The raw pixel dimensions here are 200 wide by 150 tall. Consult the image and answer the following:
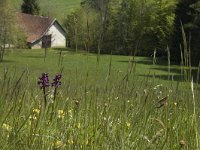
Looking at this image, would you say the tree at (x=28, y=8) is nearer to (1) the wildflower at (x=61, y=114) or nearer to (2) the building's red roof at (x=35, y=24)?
(2) the building's red roof at (x=35, y=24)

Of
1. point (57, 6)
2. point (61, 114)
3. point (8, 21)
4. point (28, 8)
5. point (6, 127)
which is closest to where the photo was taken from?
point (6, 127)

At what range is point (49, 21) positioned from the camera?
84.4m

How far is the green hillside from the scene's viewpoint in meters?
112

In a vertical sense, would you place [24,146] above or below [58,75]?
below

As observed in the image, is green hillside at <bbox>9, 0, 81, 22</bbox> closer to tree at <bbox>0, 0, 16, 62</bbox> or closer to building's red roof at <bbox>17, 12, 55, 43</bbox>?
building's red roof at <bbox>17, 12, 55, 43</bbox>

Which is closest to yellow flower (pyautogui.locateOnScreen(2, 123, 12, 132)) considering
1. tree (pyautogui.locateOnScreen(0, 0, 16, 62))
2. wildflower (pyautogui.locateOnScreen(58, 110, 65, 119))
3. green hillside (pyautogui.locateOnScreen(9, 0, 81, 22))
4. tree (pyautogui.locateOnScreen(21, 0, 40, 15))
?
wildflower (pyautogui.locateOnScreen(58, 110, 65, 119))

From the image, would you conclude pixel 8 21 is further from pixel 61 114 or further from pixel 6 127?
pixel 6 127

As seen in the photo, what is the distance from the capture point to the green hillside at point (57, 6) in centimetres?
11201

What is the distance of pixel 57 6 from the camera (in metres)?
124

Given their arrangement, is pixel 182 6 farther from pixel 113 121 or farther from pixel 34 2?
pixel 113 121

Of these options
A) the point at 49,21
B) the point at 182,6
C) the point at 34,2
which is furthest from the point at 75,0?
the point at 182,6

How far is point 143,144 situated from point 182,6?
56.5 meters

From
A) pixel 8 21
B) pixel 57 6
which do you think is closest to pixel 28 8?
pixel 57 6

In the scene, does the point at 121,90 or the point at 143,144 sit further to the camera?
the point at 121,90
